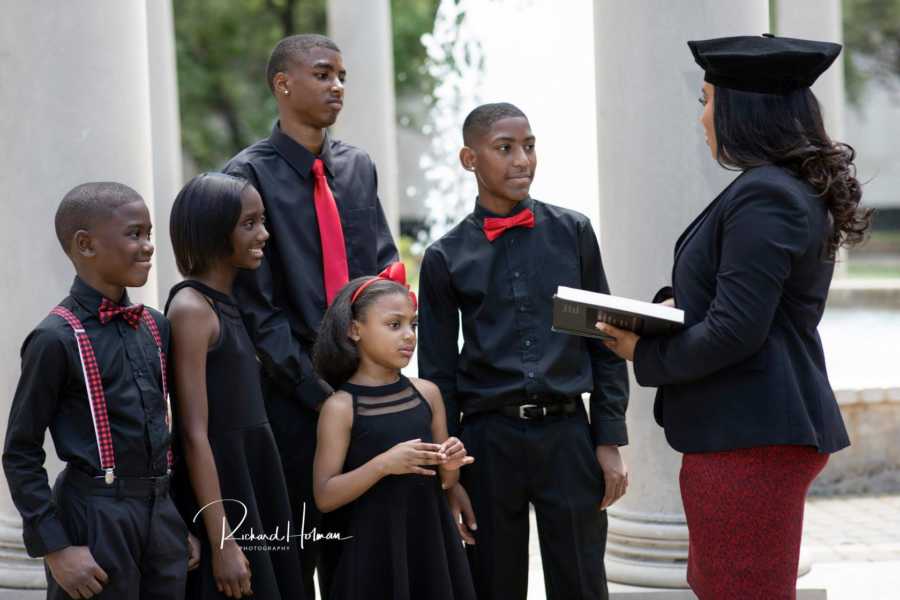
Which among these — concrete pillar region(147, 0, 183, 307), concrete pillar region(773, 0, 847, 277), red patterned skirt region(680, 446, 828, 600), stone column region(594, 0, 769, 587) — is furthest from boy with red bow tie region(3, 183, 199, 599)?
concrete pillar region(773, 0, 847, 277)

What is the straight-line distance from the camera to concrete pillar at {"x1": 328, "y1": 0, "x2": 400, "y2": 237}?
1301 cm

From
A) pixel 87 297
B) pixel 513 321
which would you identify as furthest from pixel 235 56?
pixel 87 297

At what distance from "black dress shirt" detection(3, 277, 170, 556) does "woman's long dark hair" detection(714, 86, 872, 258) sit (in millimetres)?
2071

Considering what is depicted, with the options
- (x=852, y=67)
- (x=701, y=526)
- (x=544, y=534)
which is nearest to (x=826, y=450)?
(x=701, y=526)

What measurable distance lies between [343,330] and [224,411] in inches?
20.5

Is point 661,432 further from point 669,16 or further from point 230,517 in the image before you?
point 230,517

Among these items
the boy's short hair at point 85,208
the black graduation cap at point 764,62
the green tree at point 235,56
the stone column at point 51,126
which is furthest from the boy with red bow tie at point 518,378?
the green tree at point 235,56

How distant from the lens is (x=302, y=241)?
5.03 metres

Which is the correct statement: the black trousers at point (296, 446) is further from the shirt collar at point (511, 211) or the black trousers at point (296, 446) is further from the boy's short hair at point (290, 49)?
the boy's short hair at point (290, 49)

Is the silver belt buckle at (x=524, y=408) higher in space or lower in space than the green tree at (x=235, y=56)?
lower

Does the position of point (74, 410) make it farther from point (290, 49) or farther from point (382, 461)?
point (290, 49)

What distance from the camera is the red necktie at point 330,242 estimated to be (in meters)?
5.03

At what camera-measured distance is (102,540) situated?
410cm

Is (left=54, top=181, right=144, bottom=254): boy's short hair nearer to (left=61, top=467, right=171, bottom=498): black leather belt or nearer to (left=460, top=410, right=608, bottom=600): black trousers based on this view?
(left=61, top=467, right=171, bottom=498): black leather belt
